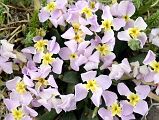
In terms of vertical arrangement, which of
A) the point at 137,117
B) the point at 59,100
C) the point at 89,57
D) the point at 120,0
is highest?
the point at 120,0

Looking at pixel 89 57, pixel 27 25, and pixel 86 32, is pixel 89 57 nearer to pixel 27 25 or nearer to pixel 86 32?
pixel 86 32

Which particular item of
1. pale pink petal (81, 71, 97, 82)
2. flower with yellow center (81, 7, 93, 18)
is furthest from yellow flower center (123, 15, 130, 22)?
pale pink petal (81, 71, 97, 82)

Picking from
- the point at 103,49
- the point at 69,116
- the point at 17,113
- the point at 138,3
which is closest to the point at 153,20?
the point at 138,3

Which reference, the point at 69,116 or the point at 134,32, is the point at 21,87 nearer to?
the point at 69,116

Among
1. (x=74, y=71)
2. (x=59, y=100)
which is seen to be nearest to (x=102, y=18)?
(x=74, y=71)

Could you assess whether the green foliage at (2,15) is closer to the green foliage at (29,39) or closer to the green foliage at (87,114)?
the green foliage at (29,39)

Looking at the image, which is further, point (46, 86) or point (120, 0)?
point (120, 0)
